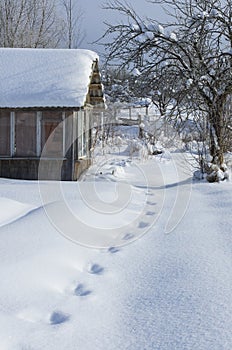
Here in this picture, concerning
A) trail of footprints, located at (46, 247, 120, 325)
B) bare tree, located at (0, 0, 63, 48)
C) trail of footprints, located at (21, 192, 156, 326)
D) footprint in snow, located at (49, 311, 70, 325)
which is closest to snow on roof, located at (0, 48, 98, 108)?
trail of footprints, located at (21, 192, 156, 326)

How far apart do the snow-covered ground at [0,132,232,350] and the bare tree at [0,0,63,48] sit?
18.2 m

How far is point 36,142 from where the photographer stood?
10.0 metres

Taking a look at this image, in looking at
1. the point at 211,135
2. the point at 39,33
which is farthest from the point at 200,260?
the point at 39,33

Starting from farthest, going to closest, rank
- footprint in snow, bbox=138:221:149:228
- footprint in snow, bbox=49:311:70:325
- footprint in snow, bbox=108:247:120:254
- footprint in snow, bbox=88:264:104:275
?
footprint in snow, bbox=138:221:149:228 → footprint in snow, bbox=108:247:120:254 → footprint in snow, bbox=88:264:104:275 → footprint in snow, bbox=49:311:70:325

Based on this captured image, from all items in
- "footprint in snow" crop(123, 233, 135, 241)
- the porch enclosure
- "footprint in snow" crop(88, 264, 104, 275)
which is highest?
the porch enclosure

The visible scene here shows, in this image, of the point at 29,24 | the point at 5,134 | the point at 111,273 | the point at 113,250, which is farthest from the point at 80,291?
the point at 29,24

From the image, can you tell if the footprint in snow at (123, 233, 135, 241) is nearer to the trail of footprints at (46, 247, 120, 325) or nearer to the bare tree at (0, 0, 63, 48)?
the trail of footprints at (46, 247, 120, 325)

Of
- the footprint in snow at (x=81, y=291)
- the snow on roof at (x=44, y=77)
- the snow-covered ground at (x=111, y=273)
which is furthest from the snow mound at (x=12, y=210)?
the snow on roof at (x=44, y=77)

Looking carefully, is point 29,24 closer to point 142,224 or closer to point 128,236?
point 142,224

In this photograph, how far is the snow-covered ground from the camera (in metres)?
2.59

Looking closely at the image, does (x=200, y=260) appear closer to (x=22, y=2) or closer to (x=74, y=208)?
(x=74, y=208)

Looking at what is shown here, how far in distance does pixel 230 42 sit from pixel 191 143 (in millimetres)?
2637

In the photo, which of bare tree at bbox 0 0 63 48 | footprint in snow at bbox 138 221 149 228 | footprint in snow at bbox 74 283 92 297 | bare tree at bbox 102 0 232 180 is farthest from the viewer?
bare tree at bbox 0 0 63 48

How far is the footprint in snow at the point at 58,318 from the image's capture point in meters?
2.79
